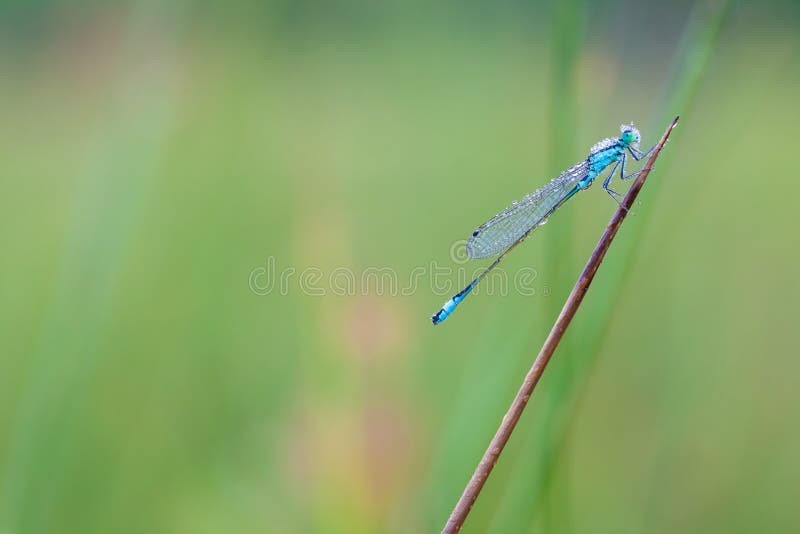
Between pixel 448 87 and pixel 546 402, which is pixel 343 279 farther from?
pixel 448 87

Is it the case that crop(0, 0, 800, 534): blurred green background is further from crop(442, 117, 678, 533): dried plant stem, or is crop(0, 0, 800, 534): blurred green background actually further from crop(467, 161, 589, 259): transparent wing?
crop(442, 117, 678, 533): dried plant stem

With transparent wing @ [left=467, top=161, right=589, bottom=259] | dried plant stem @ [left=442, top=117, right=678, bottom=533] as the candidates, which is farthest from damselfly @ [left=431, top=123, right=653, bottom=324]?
dried plant stem @ [left=442, top=117, right=678, bottom=533]

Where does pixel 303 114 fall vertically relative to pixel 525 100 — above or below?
above

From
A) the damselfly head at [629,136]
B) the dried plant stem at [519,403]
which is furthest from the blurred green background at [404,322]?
the dried plant stem at [519,403]

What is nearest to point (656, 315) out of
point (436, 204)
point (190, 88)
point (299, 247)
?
point (299, 247)

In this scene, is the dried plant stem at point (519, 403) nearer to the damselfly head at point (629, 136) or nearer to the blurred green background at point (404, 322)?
the blurred green background at point (404, 322)

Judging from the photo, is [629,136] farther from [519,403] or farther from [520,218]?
[519,403]

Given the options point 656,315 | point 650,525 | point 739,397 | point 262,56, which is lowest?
point 650,525

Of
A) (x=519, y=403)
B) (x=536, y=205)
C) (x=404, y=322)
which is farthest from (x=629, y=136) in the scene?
(x=519, y=403)
